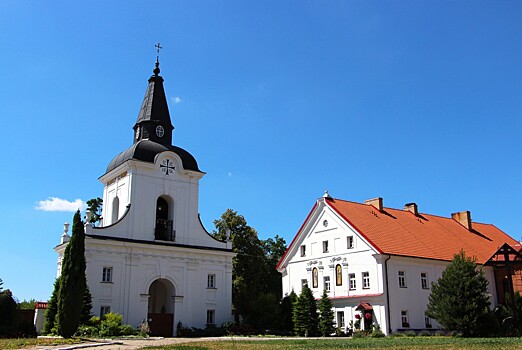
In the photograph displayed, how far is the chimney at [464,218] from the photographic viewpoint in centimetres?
5148

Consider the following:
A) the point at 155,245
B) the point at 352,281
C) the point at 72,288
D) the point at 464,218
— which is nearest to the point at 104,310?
the point at 155,245

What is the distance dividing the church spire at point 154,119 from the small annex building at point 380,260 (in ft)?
44.7

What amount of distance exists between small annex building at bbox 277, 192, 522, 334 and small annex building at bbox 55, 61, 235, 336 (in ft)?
27.3

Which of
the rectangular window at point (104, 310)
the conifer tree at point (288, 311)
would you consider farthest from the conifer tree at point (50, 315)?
the conifer tree at point (288, 311)

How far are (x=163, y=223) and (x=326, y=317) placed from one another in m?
12.8

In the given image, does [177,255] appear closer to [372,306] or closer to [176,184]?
[176,184]

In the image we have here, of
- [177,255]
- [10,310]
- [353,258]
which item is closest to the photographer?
[10,310]

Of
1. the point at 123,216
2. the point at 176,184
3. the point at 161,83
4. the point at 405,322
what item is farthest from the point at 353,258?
the point at 161,83

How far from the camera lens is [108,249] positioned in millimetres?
34250

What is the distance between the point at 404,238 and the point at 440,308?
13.2m

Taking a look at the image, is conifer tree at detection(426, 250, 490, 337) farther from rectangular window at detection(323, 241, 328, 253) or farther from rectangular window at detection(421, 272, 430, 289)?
rectangular window at detection(323, 241, 328, 253)

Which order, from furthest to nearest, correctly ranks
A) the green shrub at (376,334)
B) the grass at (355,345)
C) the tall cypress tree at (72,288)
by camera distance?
the green shrub at (376,334) → the tall cypress tree at (72,288) → the grass at (355,345)

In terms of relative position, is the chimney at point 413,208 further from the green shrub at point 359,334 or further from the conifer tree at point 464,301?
the conifer tree at point 464,301

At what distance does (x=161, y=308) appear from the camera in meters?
37.8
